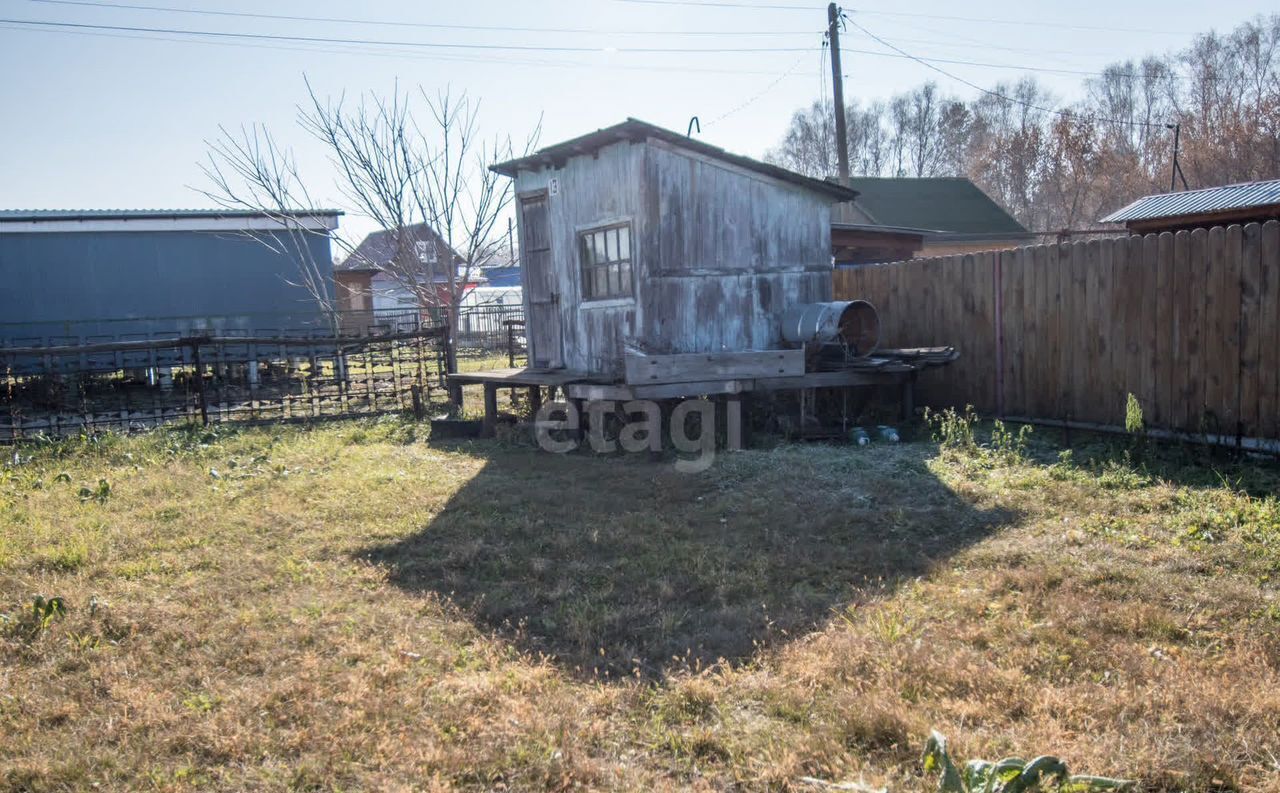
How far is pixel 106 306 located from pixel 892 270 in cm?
1480

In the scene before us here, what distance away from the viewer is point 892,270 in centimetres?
1042

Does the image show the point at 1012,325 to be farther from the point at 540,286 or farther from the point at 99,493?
the point at 99,493

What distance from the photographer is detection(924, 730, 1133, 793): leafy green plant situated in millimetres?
2506

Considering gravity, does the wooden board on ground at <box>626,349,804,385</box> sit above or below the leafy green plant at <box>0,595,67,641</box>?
above

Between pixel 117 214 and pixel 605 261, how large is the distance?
12.0 m

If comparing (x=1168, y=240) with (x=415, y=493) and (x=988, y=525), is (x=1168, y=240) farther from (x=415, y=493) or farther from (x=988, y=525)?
(x=415, y=493)

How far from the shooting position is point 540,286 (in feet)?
35.4

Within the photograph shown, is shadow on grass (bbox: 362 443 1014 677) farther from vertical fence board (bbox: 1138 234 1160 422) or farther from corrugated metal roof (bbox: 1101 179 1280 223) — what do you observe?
corrugated metal roof (bbox: 1101 179 1280 223)

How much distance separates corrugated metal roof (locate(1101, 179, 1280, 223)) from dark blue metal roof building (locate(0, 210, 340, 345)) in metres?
14.7

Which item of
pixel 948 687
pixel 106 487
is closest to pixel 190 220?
pixel 106 487

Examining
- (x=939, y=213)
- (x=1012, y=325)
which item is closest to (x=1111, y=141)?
(x=939, y=213)

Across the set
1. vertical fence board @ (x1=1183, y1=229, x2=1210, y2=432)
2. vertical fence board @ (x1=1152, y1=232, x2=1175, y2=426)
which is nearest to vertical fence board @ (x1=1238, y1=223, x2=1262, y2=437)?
vertical fence board @ (x1=1183, y1=229, x2=1210, y2=432)

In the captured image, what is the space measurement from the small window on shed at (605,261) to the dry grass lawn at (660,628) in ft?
9.24

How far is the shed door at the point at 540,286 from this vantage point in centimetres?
1051
